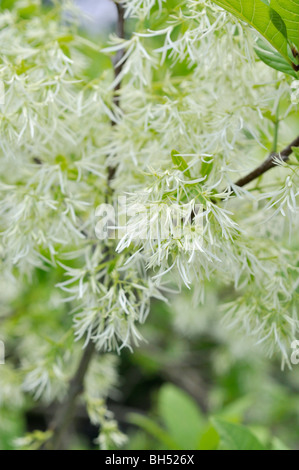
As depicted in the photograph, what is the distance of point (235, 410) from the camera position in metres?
1.26

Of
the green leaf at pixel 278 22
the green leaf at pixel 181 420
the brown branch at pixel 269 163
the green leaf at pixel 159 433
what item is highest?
the green leaf at pixel 278 22

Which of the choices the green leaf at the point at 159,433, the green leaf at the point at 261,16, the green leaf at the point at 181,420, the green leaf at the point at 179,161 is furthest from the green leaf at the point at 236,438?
the green leaf at the point at 261,16

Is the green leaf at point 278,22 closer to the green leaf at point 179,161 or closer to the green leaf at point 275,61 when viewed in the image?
the green leaf at point 275,61

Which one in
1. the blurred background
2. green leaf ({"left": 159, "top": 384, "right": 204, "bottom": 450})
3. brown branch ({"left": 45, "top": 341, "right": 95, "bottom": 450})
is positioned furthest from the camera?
the blurred background

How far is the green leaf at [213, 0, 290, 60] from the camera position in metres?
0.55

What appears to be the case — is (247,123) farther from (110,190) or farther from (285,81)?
(110,190)

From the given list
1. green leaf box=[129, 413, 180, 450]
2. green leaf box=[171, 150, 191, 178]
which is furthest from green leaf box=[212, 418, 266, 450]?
green leaf box=[171, 150, 191, 178]

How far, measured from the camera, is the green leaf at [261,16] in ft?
1.81

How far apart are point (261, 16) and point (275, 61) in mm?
64

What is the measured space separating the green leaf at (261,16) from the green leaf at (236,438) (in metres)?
0.61

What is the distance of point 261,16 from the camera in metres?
0.57

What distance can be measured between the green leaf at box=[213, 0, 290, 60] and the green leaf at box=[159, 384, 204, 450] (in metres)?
0.96

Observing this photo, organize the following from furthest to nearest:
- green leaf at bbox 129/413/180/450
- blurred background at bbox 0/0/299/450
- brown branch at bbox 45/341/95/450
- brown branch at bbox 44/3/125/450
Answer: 1. blurred background at bbox 0/0/299/450
2. green leaf at bbox 129/413/180/450
3. brown branch at bbox 45/341/95/450
4. brown branch at bbox 44/3/125/450

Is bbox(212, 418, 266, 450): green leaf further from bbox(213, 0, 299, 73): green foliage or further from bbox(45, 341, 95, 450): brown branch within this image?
bbox(213, 0, 299, 73): green foliage
